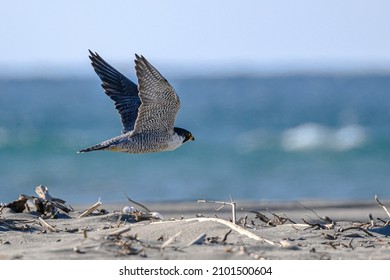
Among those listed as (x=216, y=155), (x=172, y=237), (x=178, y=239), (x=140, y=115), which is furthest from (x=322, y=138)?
(x=172, y=237)

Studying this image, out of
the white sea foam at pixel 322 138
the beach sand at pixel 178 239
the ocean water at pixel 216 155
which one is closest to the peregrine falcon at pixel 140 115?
the beach sand at pixel 178 239

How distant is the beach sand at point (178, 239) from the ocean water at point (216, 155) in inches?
322

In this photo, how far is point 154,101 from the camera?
929 centimetres

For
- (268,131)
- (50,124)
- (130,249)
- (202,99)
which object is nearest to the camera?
(130,249)

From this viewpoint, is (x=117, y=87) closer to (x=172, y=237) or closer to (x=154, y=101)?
(x=154, y=101)

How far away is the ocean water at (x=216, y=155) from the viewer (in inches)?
684

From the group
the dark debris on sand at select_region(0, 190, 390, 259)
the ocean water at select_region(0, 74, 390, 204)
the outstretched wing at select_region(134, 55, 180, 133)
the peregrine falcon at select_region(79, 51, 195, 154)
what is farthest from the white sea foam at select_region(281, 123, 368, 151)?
the dark debris on sand at select_region(0, 190, 390, 259)

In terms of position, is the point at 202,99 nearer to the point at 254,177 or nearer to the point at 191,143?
the point at 191,143

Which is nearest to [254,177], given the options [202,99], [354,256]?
[354,256]

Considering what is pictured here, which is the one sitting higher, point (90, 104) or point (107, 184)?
point (90, 104)

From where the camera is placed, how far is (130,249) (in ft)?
17.9

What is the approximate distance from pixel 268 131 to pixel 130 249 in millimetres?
25882

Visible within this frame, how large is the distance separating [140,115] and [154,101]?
1.11ft

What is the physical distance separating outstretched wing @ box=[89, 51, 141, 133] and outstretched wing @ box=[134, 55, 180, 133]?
0.38 meters
